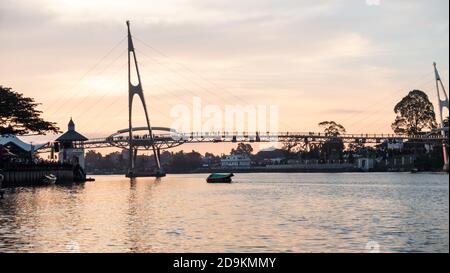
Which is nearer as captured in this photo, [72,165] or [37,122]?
[37,122]

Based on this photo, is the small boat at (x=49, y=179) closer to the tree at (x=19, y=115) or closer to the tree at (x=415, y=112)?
the tree at (x=19, y=115)

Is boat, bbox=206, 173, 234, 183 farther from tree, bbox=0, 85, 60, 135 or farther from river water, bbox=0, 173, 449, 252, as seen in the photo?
river water, bbox=0, 173, 449, 252

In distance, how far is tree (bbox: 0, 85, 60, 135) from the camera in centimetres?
8519

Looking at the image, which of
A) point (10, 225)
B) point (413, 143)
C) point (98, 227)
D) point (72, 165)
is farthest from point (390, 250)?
point (413, 143)

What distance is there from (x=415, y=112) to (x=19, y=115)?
102m

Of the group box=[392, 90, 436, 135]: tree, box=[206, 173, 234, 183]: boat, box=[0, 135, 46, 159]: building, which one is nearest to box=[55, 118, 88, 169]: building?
box=[0, 135, 46, 159]: building

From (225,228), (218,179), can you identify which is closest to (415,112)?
(218,179)

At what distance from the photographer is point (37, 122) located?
94000mm

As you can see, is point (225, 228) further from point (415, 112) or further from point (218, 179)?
point (415, 112)

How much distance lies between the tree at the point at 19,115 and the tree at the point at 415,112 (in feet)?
304

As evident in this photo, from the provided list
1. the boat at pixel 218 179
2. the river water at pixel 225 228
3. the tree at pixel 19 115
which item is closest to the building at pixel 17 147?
the tree at pixel 19 115
